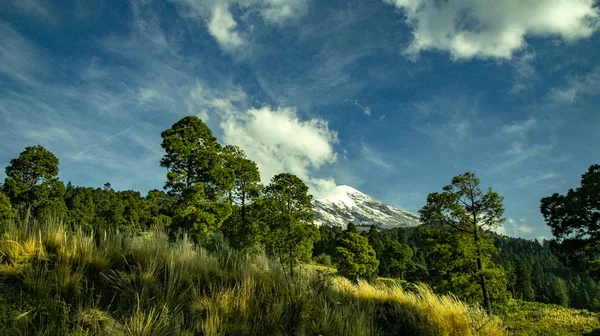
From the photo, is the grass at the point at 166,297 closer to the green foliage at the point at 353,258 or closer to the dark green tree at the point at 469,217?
the dark green tree at the point at 469,217

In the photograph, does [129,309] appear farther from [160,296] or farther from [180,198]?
[180,198]

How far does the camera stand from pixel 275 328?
14.9 feet

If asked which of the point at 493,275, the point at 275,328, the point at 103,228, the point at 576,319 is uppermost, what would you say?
the point at 103,228

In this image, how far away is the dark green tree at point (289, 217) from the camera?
2869cm

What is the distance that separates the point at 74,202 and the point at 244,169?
4495 cm

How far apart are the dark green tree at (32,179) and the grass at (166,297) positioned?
117ft

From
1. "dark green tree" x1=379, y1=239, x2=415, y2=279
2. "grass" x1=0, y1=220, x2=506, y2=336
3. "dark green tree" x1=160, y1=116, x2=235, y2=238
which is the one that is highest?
"dark green tree" x1=160, y1=116, x2=235, y2=238

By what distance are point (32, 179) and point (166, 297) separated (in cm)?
4185

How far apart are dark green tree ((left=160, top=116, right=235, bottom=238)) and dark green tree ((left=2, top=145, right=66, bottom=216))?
17.9 meters

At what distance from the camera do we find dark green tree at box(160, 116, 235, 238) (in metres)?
23.5

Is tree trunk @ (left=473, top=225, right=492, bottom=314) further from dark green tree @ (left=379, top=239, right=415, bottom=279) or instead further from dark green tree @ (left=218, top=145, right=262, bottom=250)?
dark green tree @ (left=379, top=239, right=415, bottom=279)

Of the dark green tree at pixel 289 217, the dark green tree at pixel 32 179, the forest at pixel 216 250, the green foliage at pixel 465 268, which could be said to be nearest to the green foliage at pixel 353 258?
the forest at pixel 216 250

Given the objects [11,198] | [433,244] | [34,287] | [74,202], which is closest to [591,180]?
[433,244]

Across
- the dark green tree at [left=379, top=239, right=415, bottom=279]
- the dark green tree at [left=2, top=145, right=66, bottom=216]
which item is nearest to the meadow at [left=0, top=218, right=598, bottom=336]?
the dark green tree at [left=2, top=145, right=66, bottom=216]
